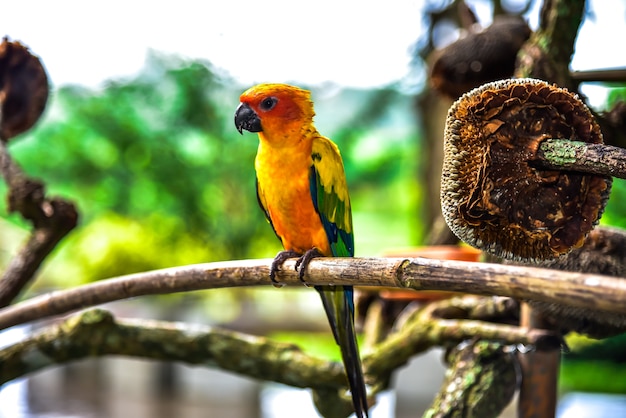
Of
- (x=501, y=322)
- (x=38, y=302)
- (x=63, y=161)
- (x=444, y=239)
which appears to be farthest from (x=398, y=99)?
(x=38, y=302)

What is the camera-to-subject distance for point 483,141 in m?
0.60

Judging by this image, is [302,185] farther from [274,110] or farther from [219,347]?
[219,347]

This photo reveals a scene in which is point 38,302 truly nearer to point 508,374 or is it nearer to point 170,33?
point 508,374

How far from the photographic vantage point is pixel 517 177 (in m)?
0.61

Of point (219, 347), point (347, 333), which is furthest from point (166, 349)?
point (347, 333)

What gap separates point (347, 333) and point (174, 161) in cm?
171

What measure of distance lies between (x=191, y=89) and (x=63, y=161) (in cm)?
60

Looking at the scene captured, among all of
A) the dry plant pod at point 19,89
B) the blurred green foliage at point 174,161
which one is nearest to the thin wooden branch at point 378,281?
the dry plant pod at point 19,89

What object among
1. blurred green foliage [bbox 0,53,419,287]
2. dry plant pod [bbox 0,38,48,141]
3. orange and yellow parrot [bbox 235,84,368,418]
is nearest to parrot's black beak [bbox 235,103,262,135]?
orange and yellow parrot [bbox 235,84,368,418]

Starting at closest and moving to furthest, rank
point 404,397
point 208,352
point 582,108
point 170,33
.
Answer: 1. point 582,108
2. point 208,352
3. point 404,397
4. point 170,33

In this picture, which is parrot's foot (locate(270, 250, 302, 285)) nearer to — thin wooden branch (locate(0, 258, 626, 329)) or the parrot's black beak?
thin wooden branch (locate(0, 258, 626, 329))

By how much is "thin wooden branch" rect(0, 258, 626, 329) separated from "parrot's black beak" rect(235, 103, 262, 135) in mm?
194

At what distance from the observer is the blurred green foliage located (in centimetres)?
239

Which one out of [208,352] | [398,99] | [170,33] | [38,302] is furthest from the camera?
[398,99]
